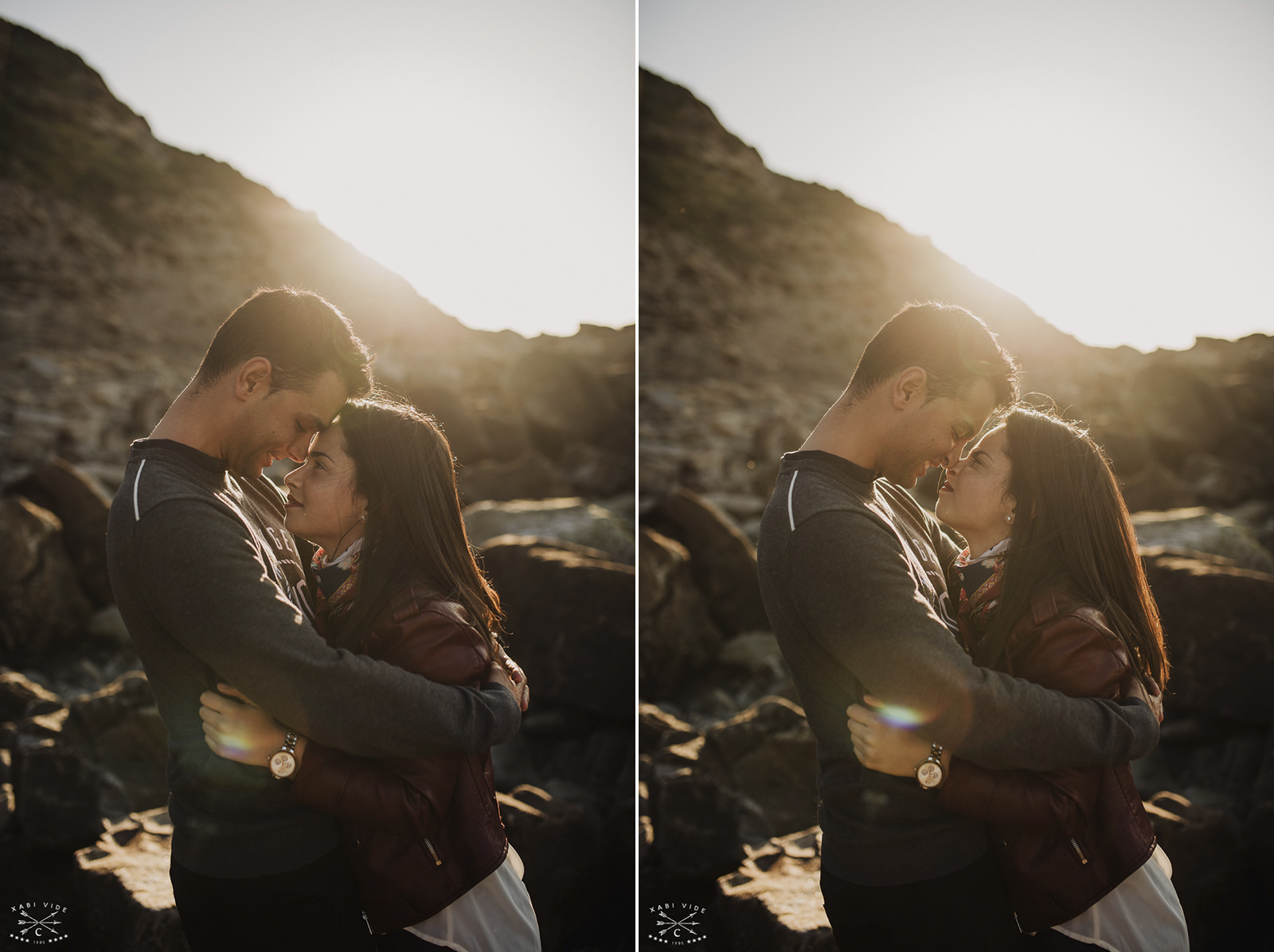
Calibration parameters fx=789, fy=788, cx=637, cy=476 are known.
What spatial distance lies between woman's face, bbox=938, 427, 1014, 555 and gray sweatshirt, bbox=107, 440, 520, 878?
100 centimetres

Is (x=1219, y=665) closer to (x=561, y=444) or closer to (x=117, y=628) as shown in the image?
(x=561, y=444)

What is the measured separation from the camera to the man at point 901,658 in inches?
49.6

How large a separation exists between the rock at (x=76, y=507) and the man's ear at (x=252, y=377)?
3.64 meters

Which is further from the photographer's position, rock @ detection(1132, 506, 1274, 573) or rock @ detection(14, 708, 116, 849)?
rock @ detection(1132, 506, 1274, 573)

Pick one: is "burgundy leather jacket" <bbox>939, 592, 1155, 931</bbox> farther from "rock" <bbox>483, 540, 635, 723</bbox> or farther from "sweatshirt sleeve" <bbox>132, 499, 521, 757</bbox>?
"rock" <bbox>483, 540, 635, 723</bbox>

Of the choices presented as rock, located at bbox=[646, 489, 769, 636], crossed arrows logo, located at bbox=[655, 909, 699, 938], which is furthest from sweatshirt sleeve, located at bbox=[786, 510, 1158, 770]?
rock, located at bbox=[646, 489, 769, 636]

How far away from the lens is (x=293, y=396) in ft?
5.08

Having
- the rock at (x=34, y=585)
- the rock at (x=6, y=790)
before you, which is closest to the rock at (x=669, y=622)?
the rock at (x=6, y=790)

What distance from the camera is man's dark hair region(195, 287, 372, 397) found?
1.53 m

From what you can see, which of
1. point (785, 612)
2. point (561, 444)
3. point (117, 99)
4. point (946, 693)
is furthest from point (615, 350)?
point (946, 693)

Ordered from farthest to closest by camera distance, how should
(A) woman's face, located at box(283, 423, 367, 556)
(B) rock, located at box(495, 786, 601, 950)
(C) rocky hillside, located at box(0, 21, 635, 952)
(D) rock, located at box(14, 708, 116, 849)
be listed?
1. (D) rock, located at box(14, 708, 116, 849)
2. (C) rocky hillside, located at box(0, 21, 635, 952)
3. (B) rock, located at box(495, 786, 601, 950)
4. (A) woman's face, located at box(283, 423, 367, 556)

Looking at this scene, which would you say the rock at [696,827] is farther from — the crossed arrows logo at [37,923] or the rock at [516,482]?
the crossed arrows logo at [37,923]

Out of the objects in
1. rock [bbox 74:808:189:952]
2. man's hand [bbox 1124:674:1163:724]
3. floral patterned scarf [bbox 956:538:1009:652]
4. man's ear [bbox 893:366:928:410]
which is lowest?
rock [bbox 74:808:189:952]

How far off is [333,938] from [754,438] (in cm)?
401
